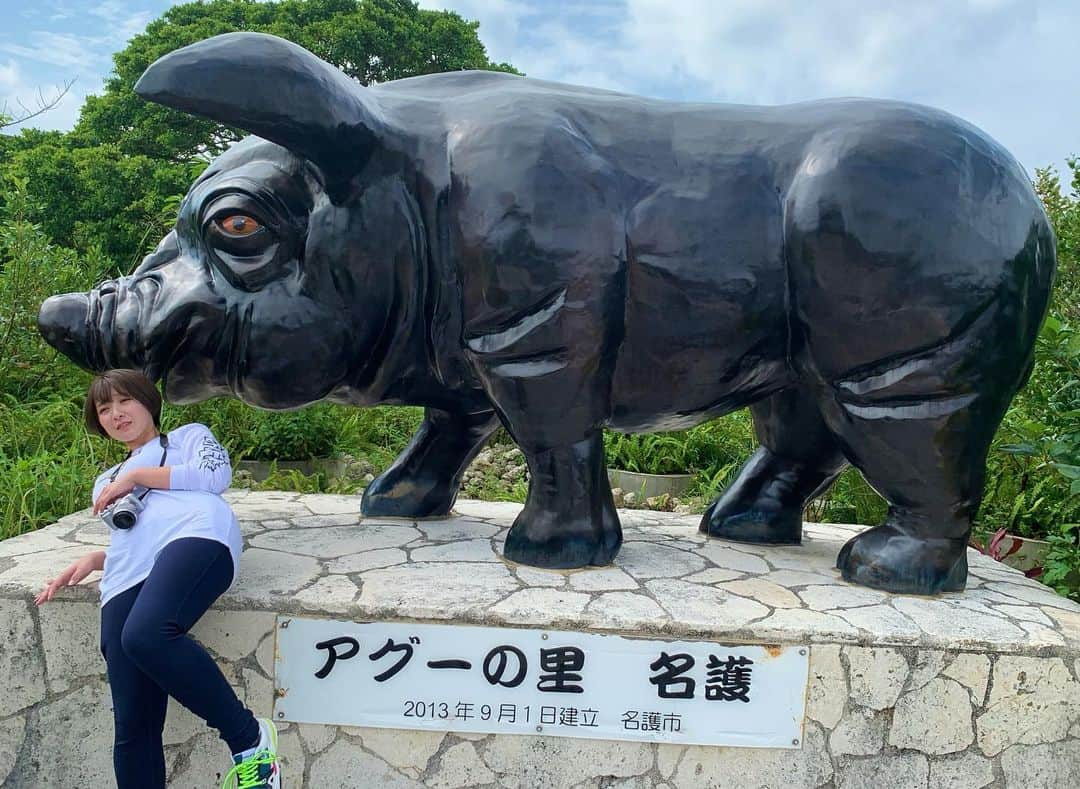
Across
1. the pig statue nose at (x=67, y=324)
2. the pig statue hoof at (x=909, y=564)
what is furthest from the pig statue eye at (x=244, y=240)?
the pig statue hoof at (x=909, y=564)

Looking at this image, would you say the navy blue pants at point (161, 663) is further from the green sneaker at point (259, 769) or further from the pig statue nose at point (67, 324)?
the pig statue nose at point (67, 324)

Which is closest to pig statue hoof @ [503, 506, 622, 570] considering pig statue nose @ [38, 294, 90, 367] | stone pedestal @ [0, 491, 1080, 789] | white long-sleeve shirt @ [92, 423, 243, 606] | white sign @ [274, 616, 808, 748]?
stone pedestal @ [0, 491, 1080, 789]

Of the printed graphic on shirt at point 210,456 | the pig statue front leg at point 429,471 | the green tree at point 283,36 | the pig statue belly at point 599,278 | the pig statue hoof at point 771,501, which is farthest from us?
the green tree at point 283,36

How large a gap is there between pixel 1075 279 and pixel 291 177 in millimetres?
4697

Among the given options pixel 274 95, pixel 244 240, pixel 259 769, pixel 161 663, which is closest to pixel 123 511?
pixel 161 663

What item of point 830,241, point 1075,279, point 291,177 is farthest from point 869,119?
point 1075,279

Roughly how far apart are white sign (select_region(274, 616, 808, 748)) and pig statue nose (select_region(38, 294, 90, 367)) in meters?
1.19

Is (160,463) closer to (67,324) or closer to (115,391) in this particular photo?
(115,391)

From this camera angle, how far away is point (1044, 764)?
2.61m

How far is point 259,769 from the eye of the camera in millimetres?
2271

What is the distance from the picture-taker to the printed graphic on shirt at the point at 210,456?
250 cm

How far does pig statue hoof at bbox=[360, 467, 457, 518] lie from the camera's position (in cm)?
383

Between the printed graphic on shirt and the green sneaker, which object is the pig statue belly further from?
the green sneaker

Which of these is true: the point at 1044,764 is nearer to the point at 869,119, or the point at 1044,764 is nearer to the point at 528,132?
the point at 869,119
